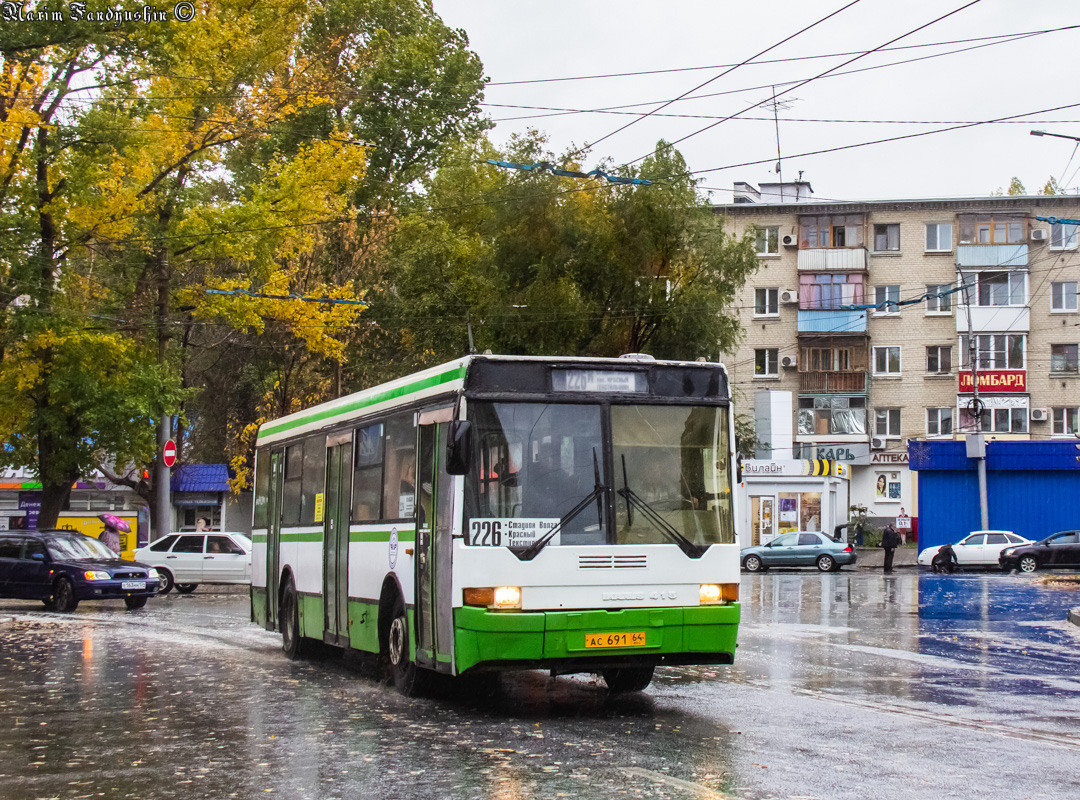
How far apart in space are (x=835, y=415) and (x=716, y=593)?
51460 mm

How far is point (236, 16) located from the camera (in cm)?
3173

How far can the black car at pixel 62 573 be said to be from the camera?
26.4 meters

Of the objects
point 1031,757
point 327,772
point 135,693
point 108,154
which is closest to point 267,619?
point 135,693

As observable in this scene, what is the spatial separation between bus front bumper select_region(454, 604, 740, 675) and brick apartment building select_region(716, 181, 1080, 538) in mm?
49982

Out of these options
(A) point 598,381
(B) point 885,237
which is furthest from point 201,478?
(A) point 598,381

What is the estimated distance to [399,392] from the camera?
42.3 ft

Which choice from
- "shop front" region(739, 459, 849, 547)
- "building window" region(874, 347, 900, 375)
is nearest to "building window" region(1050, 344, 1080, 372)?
"building window" region(874, 347, 900, 375)

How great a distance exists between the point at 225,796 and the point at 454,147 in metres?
39.3

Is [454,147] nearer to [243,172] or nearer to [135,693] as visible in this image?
[243,172]

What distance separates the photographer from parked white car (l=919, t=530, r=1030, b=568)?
43406mm

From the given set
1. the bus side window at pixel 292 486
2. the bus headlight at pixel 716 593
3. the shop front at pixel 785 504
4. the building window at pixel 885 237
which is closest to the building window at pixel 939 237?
the building window at pixel 885 237

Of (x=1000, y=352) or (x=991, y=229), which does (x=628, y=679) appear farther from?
(x=991, y=229)

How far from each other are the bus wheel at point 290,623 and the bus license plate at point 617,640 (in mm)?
6216

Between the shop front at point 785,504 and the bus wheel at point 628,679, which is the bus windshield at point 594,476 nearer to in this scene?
the bus wheel at point 628,679
